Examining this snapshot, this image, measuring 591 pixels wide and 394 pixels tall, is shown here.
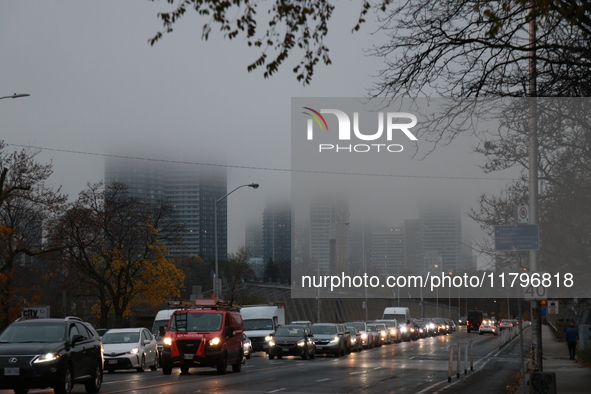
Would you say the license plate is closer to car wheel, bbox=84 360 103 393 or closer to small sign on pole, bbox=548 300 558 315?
car wheel, bbox=84 360 103 393

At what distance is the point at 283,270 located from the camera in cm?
16062

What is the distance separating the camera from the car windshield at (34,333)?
17.9m

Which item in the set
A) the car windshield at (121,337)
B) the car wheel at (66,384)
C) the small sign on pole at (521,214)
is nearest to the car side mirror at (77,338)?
the car wheel at (66,384)

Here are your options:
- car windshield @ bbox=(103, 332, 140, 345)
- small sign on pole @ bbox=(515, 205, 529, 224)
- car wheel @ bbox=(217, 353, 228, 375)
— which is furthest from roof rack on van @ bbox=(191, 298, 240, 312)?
small sign on pole @ bbox=(515, 205, 529, 224)

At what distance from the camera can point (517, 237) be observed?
18.3 m

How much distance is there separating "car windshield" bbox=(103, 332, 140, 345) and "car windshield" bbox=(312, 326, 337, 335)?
15482 mm

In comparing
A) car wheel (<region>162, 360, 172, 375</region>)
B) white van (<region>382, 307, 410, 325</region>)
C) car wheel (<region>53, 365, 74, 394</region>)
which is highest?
car wheel (<region>53, 365, 74, 394</region>)

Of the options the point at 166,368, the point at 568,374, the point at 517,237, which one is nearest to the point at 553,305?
the point at 568,374

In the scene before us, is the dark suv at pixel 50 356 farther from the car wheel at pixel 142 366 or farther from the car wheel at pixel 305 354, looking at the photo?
the car wheel at pixel 305 354

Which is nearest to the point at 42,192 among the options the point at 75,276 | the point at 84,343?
the point at 75,276

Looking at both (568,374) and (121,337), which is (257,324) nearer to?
(121,337)

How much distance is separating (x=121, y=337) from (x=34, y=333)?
12044 millimetres

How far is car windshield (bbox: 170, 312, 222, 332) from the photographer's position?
26.7 metres

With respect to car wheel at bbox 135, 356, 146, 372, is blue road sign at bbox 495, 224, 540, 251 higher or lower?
higher
